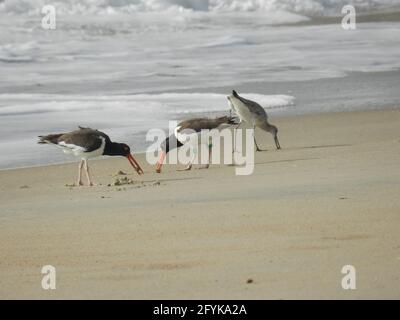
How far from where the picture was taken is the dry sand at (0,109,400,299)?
6.13m

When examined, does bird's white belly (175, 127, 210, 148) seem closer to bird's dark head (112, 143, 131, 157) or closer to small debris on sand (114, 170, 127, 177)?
bird's dark head (112, 143, 131, 157)

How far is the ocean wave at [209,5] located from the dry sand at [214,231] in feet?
64.3

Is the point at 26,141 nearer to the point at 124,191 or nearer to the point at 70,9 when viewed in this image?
the point at 124,191

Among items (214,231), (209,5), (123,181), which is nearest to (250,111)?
(123,181)

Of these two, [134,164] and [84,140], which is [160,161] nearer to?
[134,164]

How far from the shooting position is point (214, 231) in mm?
7406

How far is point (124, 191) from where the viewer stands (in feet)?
31.2

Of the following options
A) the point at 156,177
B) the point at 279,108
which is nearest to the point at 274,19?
the point at 279,108

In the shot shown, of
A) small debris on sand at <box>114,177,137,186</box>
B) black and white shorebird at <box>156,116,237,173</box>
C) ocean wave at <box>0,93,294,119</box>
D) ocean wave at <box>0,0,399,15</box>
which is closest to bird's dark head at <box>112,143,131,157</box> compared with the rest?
black and white shorebird at <box>156,116,237,173</box>

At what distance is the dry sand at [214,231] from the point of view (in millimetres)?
6133

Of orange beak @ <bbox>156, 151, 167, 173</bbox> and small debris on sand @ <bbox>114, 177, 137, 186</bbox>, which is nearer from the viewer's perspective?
small debris on sand @ <bbox>114, 177, 137, 186</bbox>

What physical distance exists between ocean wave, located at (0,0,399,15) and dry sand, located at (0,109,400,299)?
19584 mm

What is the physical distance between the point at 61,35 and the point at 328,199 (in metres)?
17.9

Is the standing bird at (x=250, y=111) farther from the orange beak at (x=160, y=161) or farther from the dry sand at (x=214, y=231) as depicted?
the dry sand at (x=214, y=231)
